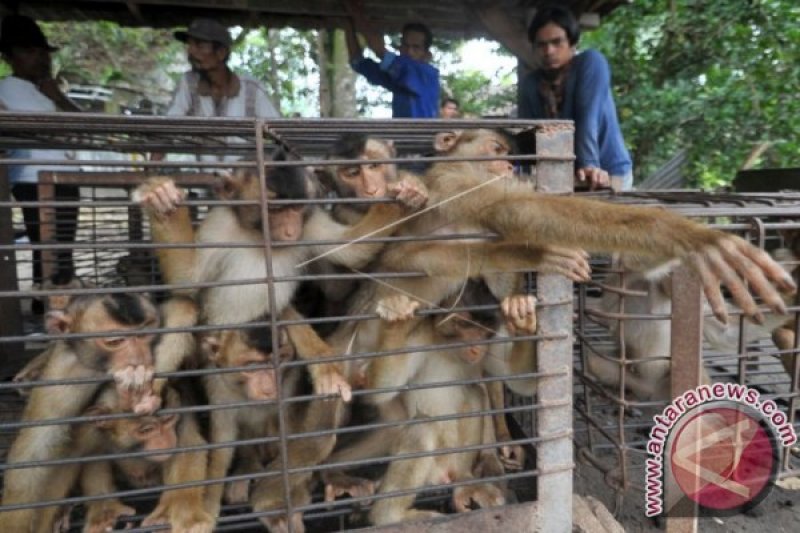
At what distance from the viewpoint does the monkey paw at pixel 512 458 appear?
315cm

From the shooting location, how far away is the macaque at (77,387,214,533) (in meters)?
2.47

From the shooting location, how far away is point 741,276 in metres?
1.90

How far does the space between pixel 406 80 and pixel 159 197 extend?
4.11 m

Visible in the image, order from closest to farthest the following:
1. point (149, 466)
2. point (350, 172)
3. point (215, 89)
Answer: point (149, 466), point (350, 172), point (215, 89)

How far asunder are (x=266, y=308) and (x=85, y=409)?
37.7 inches

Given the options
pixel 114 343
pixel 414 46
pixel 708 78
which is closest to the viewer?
pixel 114 343

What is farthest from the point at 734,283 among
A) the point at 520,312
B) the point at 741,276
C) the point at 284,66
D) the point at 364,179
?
the point at 284,66

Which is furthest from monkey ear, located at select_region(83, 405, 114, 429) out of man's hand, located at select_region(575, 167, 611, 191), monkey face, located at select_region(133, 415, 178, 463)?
man's hand, located at select_region(575, 167, 611, 191)

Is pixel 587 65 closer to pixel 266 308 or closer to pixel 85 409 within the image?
pixel 266 308

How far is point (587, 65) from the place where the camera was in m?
4.48

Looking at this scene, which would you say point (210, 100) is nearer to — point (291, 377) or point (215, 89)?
point (215, 89)

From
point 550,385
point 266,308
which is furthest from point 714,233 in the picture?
point 266,308

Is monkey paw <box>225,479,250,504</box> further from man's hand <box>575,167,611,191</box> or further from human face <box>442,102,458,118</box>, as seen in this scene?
human face <box>442,102,458,118</box>

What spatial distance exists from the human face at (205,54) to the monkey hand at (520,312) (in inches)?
150
